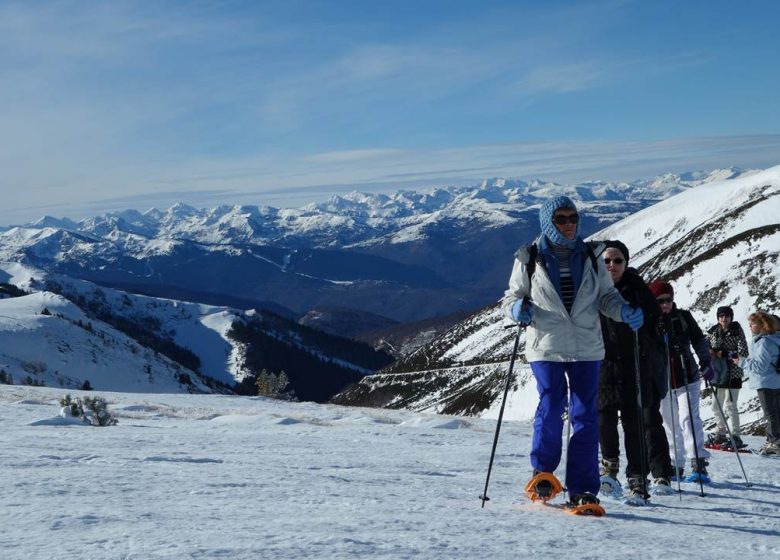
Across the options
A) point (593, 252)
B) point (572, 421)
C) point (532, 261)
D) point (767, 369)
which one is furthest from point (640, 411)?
point (767, 369)

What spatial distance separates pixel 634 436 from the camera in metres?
8.37

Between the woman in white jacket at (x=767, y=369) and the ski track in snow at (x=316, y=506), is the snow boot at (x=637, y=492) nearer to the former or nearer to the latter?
the ski track in snow at (x=316, y=506)

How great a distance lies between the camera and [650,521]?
6.71 m

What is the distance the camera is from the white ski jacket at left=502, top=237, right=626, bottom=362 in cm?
711

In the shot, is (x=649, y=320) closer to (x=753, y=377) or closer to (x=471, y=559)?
(x=471, y=559)

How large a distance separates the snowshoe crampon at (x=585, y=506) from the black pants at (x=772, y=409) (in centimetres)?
760

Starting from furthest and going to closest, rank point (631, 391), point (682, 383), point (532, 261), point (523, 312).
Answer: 1. point (682, 383)
2. point (631, 391)
3. point (532, 261)
4. point (523, 312)

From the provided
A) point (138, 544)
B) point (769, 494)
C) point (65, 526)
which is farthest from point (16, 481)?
point (769, 494)

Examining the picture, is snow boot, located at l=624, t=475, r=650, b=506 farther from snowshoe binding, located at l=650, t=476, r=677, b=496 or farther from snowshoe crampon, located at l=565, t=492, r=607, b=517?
snowshoe crampon, located at l=565, t=492, r=607, b=517

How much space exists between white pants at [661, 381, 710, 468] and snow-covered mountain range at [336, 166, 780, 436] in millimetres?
37680

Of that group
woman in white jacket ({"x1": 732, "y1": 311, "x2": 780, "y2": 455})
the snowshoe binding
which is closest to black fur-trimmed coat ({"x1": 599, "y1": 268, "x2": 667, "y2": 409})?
the snowshoe binding

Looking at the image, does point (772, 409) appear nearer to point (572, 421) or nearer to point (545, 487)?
point (572, 421)

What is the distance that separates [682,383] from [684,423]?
2.16ft

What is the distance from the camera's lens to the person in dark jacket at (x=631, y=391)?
8.16 meters
